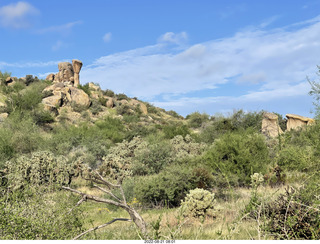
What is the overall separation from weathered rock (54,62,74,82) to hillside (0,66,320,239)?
421 inches

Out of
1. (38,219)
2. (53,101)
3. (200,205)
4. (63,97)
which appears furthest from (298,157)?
(63,97)

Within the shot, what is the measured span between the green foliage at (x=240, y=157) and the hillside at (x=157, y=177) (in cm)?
5

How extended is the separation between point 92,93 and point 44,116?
62.7 feet

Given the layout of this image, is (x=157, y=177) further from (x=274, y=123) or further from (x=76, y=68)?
(x=76, y=68)

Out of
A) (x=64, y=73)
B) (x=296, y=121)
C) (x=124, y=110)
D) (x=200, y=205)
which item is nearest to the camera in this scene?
(x=200, y=205)

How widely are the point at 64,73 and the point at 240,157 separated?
51.0 metres

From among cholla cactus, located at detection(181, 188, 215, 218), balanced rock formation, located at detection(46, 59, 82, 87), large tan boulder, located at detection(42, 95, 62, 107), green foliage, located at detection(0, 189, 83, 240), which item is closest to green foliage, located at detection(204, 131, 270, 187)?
cholla cactus, located at detection(181, 188, 215, 218)

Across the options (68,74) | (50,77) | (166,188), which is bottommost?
(166,188)

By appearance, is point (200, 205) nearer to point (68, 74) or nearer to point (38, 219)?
point (38, 219)

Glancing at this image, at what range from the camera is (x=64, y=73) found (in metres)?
59.4

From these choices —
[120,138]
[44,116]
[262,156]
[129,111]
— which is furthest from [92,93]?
[262,156]

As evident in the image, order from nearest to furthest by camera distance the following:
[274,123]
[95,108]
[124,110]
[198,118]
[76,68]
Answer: [274,123]
[95,108]
[124,110]
[198,118]
[76,68]

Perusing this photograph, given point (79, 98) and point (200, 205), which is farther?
point (79, 98)

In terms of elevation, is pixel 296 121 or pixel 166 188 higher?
pixel 296 121
